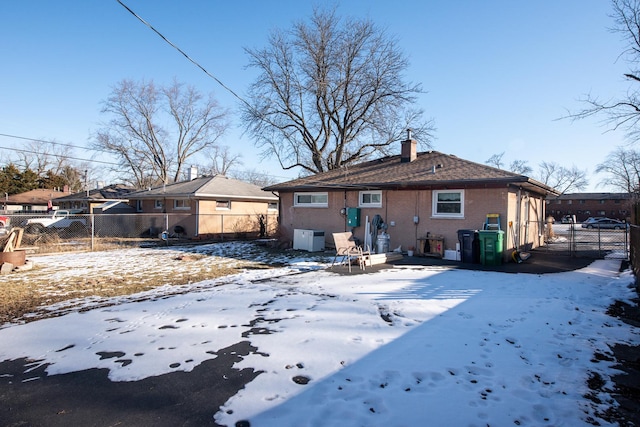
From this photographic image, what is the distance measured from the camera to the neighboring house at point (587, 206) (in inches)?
2335

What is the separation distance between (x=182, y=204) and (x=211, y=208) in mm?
2377

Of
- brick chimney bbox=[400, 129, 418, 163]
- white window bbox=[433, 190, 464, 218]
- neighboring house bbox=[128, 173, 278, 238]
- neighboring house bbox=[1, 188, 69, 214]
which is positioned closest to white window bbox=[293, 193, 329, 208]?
brick chimney bbox=[400, 129, 418, 163]

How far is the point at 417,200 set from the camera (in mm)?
13008

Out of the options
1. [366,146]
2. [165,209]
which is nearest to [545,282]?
[366,146]

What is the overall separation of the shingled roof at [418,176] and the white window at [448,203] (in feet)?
1.04

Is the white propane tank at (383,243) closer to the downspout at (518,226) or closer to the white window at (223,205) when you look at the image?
the downspout at (518,226)

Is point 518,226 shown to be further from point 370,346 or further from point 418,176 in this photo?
point 370,346

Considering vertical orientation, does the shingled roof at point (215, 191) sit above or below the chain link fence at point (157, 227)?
above

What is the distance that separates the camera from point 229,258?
12828 mm

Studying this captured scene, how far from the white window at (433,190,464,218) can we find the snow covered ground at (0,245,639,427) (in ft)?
16.4

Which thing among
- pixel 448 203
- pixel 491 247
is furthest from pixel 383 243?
pixel 491 247

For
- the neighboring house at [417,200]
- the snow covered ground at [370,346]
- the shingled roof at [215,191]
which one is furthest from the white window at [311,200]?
the snow covered ground at [370,346]

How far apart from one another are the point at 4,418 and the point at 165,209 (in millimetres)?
21906

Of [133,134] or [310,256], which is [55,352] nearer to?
[310,256]
